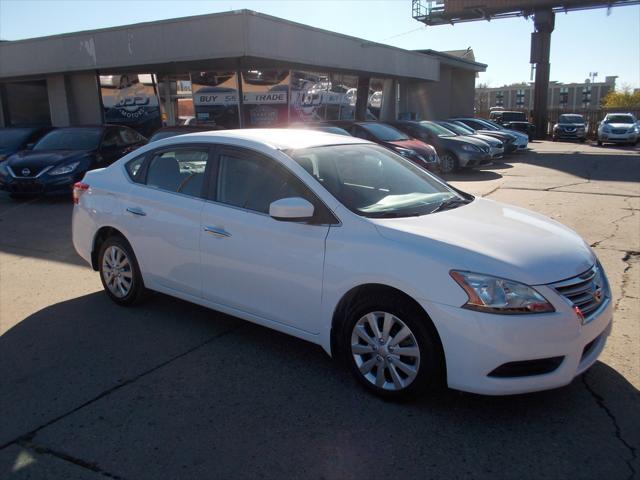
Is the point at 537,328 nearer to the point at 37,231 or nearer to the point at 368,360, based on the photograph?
the point at 368,360

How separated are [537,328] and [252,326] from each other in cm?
245

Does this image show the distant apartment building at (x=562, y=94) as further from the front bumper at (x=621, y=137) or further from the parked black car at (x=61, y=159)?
the parked black car at (x=61, y=159)

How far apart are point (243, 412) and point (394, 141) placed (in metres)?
11.3

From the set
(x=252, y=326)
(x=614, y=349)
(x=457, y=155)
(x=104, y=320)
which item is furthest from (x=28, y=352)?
(x=457, y=155)

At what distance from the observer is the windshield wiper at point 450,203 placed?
3.93 m

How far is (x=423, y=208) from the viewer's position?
3863 mm

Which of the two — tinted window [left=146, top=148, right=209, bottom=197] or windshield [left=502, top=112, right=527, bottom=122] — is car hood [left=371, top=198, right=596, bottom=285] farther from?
windshield [left=502, top=112, right=527, bottom=122]

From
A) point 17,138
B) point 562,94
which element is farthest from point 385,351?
point 562,94

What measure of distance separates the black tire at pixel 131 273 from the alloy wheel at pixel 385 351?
2.39 metres

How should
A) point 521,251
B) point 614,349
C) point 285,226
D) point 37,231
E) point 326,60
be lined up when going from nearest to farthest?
point 521,251
point 285,226
point 614,349
point 37,231
point 326,60

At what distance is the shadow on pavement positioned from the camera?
2.79 metres

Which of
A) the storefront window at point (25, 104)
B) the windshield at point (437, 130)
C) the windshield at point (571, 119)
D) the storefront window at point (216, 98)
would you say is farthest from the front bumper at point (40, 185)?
the windshield at point (571, 119)

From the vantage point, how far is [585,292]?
3207mm

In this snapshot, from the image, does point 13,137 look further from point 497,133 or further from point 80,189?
point 497,133
